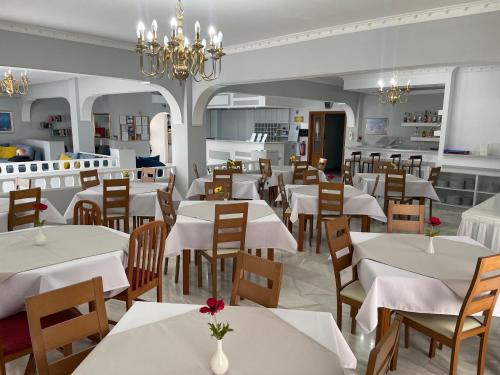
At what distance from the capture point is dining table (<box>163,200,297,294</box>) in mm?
3527

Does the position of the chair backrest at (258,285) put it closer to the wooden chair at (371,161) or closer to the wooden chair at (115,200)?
the wooden chair at (115,200)

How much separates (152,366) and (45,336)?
1.81ft

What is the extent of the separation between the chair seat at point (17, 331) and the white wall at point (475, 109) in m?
8.28

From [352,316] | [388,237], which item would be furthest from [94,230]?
[388,237]

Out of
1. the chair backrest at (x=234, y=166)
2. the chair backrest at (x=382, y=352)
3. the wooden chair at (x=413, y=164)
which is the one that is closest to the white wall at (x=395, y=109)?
the wooden chair at (x=413, y=164)

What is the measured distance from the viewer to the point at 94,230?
313 centimetres

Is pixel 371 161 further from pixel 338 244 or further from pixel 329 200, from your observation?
pixel 338 244

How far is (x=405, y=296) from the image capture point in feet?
7.84

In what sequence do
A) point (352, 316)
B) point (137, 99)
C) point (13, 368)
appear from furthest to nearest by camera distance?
point (137, 99)
point (352, 316)
point (13, 368)

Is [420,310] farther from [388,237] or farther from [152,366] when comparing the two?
[152,366]

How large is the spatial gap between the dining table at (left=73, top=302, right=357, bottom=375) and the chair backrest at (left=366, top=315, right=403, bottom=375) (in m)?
0.21

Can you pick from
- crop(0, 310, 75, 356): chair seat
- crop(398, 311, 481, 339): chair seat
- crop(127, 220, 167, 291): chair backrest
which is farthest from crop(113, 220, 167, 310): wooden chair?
crop(398, 311, 481, 339): chair seat

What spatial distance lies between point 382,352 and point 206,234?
246 cm

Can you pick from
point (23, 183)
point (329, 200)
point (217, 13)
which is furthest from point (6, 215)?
point (329, 200)
